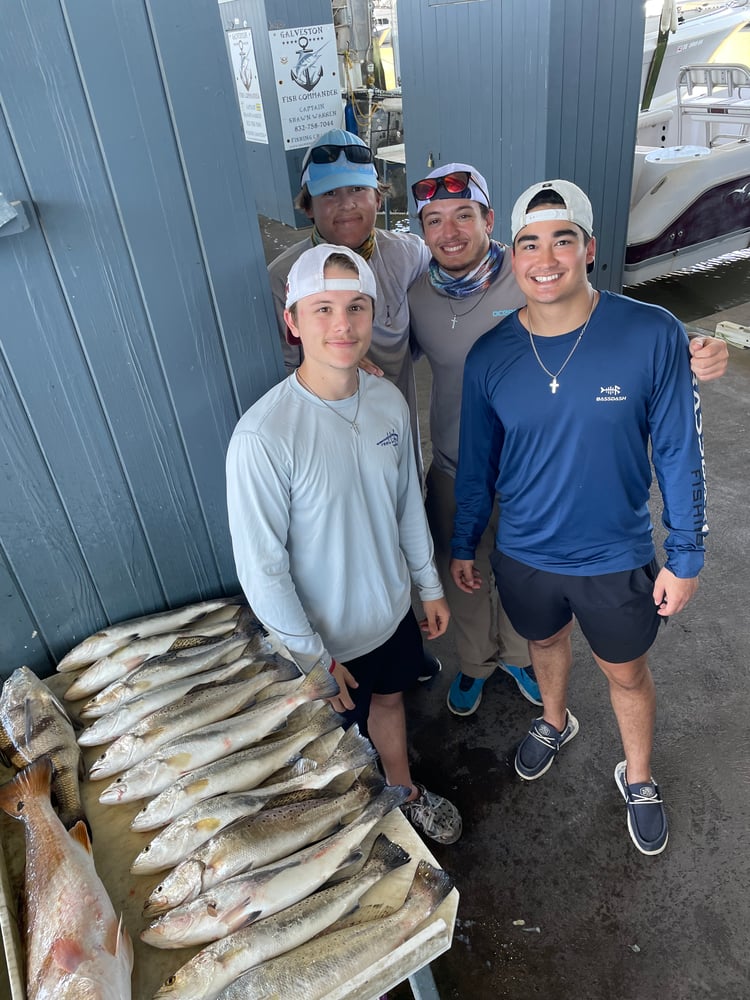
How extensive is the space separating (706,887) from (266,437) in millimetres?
2120

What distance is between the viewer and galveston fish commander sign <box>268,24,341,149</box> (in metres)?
7.14

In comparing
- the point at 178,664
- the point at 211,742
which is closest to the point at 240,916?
the point at 211,742

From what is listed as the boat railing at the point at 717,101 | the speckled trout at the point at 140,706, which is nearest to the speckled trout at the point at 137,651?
the speckled trout at the point at 140,706

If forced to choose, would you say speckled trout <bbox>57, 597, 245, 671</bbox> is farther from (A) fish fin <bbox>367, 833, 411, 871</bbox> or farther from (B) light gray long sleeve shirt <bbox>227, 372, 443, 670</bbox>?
(A) fish fin <bbox>367, 833, 411, 871</bbox>

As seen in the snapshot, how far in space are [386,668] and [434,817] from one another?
28.5 inches

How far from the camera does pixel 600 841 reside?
2.50m

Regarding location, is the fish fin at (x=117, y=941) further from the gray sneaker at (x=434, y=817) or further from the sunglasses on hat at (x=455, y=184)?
the sunglasses on hat at (x=455, y=184)

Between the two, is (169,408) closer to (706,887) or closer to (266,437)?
(266,437)

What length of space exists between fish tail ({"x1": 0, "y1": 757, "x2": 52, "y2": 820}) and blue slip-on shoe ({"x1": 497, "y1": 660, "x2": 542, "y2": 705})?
2.06 meters

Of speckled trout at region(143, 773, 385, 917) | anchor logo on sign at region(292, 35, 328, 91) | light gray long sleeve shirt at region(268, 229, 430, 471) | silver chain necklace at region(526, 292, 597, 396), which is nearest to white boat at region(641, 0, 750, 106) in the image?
anchor logo on sign at region(292, 35, 328, 91)

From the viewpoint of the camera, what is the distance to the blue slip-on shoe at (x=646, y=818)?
8.01 feet

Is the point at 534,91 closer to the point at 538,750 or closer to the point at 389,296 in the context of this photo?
the point at 389,296

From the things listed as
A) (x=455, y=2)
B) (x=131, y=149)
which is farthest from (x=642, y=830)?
(x=455, y=2)

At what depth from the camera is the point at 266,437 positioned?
1.75m
